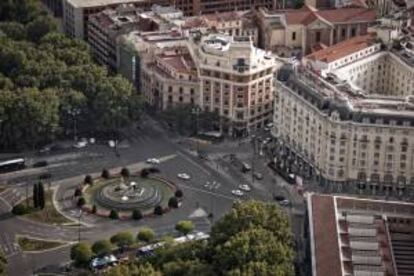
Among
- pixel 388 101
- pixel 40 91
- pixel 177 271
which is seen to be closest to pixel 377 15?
pixel 388 101

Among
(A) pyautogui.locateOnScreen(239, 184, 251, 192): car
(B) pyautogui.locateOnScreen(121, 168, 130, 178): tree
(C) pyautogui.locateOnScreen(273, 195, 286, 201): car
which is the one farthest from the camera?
(B) pyautogui.locateOnScreen(121, 168, 130, 178): tree

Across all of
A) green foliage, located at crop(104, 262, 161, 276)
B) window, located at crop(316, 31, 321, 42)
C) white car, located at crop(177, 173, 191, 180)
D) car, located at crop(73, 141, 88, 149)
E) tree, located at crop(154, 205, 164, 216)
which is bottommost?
tree, located at crop(154, 205, 164, 216)

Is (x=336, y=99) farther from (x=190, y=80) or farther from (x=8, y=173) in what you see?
(x=8, y=173)

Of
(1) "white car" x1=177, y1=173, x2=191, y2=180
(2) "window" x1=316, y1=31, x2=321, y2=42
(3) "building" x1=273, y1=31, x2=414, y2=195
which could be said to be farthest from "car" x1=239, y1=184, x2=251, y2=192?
(2) "window" x1=316, y1=31, x2=321, y2=42

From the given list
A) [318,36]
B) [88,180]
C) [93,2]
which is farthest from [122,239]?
[93,2]

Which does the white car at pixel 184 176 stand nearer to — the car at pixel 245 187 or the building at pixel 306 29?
the car at pixel 245 187

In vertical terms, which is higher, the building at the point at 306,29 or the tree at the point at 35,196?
the building at the point at 306,29

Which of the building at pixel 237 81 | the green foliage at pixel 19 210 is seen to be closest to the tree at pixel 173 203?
the green foliage at pixel 19 210

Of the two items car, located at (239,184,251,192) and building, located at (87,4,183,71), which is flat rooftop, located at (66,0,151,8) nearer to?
building, located at (87,4,183,71)
